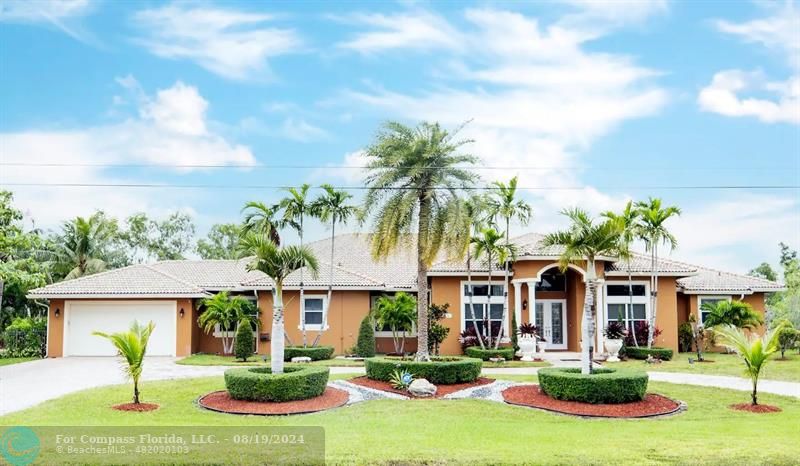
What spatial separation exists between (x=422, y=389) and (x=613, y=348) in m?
11.6

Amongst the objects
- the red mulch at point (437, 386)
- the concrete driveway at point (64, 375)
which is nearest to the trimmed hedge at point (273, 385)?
the red mulch at point (437, 386)

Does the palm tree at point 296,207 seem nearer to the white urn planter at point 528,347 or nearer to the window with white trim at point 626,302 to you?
the white urn planter at point 528,347

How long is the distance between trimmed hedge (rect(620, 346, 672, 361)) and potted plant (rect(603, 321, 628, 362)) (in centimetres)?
58

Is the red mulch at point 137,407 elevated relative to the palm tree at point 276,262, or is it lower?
lower

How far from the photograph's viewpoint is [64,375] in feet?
67.3

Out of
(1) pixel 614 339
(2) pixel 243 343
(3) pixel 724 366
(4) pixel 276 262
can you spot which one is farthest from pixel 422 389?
(3) pixel 724 366

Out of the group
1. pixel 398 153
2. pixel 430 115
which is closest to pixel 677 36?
pixel 430 115

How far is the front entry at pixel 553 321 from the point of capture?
28562 mm

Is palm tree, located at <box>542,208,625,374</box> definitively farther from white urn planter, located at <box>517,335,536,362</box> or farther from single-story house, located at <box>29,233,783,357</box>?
single-story house, located at <box>29,233,783,357</box>

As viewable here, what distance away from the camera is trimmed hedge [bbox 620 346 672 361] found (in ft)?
82.5

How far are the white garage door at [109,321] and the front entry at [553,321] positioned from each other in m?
15.6

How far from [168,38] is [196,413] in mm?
10851

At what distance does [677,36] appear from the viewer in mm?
18766

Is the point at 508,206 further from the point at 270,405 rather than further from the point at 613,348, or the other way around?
the point at 270,405
